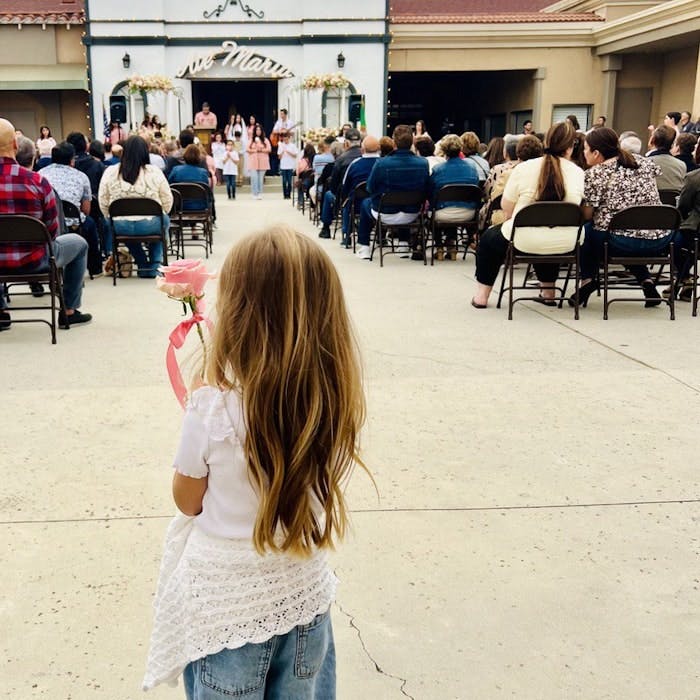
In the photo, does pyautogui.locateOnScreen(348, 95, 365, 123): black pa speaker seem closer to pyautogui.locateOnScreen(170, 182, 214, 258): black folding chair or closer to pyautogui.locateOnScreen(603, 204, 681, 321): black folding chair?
pyautogui.locateOnScreen(170, 182, 214, 258): black folding chair

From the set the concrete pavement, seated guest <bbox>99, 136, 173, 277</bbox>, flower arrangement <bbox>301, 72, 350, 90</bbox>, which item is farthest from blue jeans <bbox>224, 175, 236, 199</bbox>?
the concrete pavement

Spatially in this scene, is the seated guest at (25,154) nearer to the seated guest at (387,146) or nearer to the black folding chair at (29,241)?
the black folding chair at (29,241)

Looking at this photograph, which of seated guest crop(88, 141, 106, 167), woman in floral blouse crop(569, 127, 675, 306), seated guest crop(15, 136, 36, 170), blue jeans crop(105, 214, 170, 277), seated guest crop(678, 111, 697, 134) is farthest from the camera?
seated guest crop(678, 111, 697, 134)

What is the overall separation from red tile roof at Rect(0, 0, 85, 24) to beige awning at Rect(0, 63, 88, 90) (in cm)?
121

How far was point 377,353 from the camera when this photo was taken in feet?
17.8

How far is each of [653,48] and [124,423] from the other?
21353 millimetres

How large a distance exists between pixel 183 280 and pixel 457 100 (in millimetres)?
29471

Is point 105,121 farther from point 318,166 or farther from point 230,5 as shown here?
point 318,166

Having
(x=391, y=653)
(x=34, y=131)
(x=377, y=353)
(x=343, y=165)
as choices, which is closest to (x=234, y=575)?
(x=391, y=653)

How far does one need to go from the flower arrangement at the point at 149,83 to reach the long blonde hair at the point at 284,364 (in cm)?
2163

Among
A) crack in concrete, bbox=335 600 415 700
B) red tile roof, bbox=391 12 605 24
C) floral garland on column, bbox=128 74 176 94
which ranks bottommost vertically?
crack in concrete, bbox=335 600 415 700

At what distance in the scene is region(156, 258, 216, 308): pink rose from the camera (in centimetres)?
168

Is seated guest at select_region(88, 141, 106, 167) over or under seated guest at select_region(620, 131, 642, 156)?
under

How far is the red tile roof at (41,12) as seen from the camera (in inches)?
902
